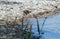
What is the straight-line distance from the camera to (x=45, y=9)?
7832 millimetres

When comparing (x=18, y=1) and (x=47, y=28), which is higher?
(x=18, y=1)

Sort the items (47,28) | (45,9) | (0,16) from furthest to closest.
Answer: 1. (45,9)
2. (0,16)
3. (47,28)

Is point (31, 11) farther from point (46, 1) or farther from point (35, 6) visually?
point (46, 1)

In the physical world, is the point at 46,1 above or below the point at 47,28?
above

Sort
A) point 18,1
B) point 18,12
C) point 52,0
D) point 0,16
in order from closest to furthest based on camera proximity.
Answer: point 0,16, point 18,12, point 18,1, point 52,0

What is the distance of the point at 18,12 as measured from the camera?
7.10 m

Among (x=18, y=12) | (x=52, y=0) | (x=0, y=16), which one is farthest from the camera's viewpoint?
(x=52, y=0)

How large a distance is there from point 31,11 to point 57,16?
760 millimetres

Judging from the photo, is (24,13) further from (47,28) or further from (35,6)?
(47,28)

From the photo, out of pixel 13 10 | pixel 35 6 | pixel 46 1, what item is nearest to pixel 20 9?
pixel 13 10

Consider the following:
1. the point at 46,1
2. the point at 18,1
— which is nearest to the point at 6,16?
the point at 18,1

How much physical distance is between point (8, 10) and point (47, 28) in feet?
6.37

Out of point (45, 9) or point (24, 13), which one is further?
point (45, 9)

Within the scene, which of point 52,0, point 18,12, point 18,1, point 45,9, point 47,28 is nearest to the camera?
point 47,28
